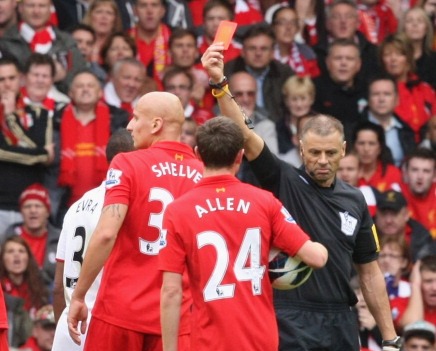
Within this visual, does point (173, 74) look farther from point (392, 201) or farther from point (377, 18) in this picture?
point (377, 18)

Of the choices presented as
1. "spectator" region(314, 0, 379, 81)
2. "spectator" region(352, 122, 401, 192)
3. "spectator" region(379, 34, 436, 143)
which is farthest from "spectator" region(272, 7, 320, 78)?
"spectator" region(352, 122, 401, 192)

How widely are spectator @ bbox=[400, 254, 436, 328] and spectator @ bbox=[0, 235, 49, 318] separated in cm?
310

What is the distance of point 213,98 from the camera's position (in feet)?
50.2

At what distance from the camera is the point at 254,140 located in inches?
330

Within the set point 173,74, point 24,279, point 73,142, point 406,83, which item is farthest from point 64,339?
point 406,83

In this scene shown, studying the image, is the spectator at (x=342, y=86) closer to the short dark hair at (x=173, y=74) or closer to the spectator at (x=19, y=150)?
the short dark hair at (x=173, y=74)

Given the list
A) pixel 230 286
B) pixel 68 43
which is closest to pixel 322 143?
pixel 230 286

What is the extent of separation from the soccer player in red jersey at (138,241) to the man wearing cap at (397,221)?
5213mm

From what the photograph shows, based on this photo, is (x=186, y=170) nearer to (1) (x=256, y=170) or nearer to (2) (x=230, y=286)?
(1) (x=256, y=170)

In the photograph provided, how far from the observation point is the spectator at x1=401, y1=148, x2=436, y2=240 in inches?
558

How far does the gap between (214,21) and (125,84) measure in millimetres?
1691

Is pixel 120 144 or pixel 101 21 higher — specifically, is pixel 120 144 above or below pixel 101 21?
below

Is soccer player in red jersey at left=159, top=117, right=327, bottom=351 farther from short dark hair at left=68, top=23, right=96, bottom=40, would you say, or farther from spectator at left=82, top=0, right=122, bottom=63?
spectator at left=82, top=0, right=122, bottom=63

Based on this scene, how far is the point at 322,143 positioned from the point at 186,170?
0.81 metres
